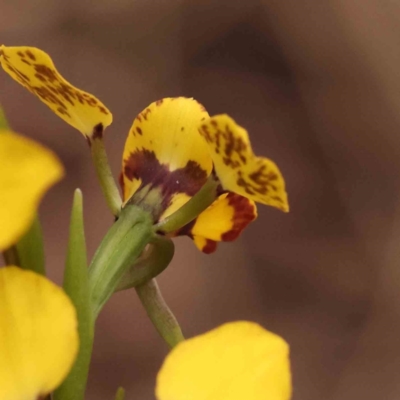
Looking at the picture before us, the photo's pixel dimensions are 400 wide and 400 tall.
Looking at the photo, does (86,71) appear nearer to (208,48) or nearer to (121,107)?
(121,107)

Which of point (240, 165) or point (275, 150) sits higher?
point (240, 165)

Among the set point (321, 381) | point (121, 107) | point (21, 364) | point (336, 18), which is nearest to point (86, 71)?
point (121, 107)

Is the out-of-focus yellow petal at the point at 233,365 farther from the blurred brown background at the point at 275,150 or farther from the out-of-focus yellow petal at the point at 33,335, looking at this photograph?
the blurred brown background at the point at 275,150

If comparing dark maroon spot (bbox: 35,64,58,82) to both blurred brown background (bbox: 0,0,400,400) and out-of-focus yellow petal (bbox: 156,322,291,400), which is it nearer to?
out-of-focus yellow petal (bbox: 156,322,291,400)

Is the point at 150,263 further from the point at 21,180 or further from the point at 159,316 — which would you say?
the point at 21,180

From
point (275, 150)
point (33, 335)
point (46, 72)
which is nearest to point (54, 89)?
point (46, 72)

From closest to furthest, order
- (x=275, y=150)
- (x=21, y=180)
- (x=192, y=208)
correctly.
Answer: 1. (x=21, y=180)
2. (x=192, y=208)
3. (x=275, y=150)

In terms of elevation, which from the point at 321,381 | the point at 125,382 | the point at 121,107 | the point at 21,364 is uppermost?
the point at 21,364
